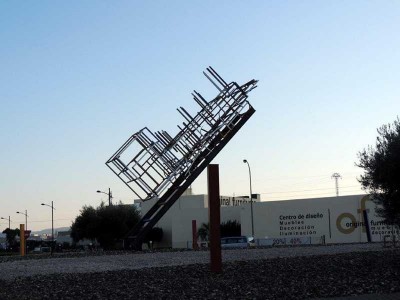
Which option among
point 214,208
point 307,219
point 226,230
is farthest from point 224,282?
point 226,230

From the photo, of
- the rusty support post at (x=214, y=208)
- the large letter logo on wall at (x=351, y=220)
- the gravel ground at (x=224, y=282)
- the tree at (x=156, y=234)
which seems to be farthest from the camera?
the tree at (x=156, y=234)

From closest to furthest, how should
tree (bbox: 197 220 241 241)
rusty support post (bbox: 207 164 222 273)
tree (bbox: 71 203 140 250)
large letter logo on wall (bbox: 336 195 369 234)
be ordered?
rusty support post (bbox: 207 164 222 273), tree (bbox: 71 203 140 250), large letter logo on wall (bbox: 336 195 369 234), tree (bbox: 197 220 241 241)

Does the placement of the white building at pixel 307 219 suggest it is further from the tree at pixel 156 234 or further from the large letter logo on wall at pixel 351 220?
the tree at pixel 156 234

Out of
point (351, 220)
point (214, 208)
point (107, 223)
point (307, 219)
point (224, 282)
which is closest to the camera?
point (224, 282)

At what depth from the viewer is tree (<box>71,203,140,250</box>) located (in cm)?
5438

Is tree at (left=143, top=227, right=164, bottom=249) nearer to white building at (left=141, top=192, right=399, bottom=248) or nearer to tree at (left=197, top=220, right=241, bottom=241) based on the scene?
white building at (left=141, top=192, right=399, bottom=248)

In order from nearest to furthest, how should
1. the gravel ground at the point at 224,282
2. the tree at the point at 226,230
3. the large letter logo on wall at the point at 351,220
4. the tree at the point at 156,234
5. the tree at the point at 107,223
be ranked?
the gravel ground at the point at 224,282 < the tree at the point at 107,223 < the large letter logo on wall at the point at 351,220 < the tree at the point at 226,230 < the tree at the point at 156,234

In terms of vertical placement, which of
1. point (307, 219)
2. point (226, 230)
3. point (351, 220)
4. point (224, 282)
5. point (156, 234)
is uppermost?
point (307, 219)

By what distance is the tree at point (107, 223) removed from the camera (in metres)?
54.4

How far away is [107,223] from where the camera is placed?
55.0 m

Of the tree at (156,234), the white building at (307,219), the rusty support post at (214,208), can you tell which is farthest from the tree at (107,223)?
the tree at (156,234)

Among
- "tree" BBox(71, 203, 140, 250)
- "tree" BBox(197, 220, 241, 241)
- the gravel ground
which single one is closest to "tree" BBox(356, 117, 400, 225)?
the gravel ground

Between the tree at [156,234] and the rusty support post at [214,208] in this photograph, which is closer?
the rusty support post at [214,208]

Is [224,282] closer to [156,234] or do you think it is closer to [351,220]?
[351,220]
